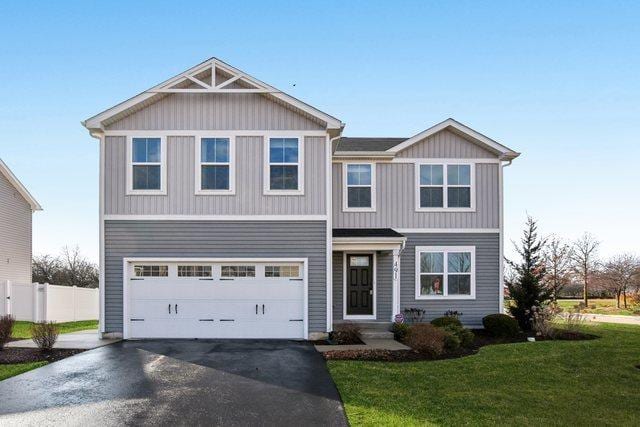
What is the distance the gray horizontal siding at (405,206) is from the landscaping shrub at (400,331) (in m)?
3.49

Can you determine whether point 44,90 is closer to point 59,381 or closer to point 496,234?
point 59,381

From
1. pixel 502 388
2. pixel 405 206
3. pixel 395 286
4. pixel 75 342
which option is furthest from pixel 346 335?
pixel 75 342

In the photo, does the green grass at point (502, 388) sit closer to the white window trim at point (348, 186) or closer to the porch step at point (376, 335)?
the porch step at point (376, 335)

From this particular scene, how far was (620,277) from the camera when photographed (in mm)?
33375

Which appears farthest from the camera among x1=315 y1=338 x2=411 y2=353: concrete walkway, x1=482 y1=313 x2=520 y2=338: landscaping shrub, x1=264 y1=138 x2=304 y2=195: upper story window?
x1=482 y1=313 x2=520 y2=338: landscaping shrub

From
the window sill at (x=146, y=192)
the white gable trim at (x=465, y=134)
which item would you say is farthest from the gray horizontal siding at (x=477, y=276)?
the window sill at (x=146, y=192)

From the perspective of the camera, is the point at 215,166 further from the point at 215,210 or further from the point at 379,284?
the point at 379,284

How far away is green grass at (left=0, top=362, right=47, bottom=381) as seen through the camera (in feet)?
33.7

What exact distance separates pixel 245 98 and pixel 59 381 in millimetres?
8993

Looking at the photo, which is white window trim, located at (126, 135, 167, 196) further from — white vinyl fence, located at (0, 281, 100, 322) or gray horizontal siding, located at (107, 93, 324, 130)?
white vinyl fence, located at (0, 281, 100, 322)

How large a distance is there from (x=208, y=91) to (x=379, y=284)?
7.94 meters

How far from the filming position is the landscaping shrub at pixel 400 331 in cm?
1509

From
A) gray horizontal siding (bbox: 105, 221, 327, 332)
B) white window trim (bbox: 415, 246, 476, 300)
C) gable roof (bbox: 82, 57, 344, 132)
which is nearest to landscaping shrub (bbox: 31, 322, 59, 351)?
gray horizontal siding (bbox: 105, 221, 327, 332)

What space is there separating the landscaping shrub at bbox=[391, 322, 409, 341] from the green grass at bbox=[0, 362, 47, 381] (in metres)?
8.94
